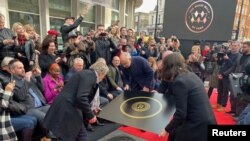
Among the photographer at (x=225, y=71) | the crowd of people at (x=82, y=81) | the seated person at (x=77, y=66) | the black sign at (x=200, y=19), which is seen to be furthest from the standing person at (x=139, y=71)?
the black sign at (x=200, y=19)

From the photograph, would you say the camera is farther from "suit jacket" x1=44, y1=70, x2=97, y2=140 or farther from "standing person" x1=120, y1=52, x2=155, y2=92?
"suit jacket" x1=44, y1=70, x2=97, y2=140

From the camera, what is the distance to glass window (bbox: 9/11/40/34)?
22.1 feet

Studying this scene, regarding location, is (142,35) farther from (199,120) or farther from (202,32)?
(199,120)

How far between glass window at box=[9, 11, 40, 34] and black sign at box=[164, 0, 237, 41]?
4.65m

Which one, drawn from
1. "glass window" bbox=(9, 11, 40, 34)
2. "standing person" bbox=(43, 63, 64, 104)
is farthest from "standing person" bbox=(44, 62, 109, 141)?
"glass window" bbox=(9, 11, 40, 34)

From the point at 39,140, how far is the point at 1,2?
452 centimetres

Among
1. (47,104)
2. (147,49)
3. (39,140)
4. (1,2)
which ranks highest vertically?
(1,2)

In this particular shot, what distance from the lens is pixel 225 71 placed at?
510cm

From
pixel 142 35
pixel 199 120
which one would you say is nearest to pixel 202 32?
pixel 142 35

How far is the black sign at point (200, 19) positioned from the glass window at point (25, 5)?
182 inches

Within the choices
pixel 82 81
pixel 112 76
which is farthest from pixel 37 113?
pixel 112 76

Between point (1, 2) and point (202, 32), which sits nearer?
point (1, 2)

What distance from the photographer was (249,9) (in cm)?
4972

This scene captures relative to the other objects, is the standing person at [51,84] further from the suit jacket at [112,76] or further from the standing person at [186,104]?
the standing person at [186,104]
